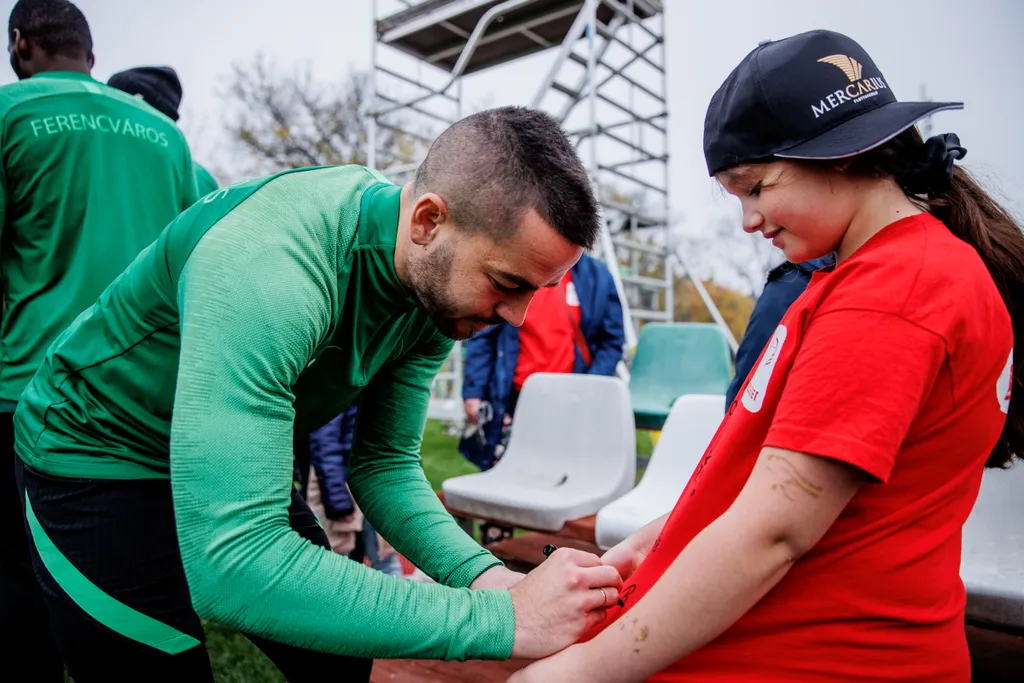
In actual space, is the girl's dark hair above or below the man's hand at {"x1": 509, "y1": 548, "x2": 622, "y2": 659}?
above

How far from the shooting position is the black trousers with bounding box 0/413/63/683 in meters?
1.82

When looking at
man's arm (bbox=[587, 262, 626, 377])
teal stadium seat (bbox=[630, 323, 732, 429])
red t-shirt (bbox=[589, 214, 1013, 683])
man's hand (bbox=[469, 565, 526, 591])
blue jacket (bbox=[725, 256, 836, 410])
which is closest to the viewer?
red t-shirt (bbox=[589, 214, 1013, 683])

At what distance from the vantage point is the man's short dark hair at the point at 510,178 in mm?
1275

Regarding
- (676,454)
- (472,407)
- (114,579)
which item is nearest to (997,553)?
(676,454)

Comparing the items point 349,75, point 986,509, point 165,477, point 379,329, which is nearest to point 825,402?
point 379,329

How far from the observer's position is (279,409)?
3.43 ft

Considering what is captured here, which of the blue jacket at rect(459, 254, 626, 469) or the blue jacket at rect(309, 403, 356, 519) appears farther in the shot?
the blue jacket at rect(459, 254, 626, 469)

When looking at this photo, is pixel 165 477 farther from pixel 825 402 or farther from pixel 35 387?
pixel 825 402

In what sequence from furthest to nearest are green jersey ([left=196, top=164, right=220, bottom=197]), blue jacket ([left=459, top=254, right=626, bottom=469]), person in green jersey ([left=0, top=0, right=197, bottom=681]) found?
blue jacket ([left=459, top=254, right=626, bottom=469]) → green jersey ([left=196, top=164, right=220, bottom=197]) → person in green jersey ([left=0, top=0, right=197, bottom=681])

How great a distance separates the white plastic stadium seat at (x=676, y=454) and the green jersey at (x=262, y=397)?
1653 mm

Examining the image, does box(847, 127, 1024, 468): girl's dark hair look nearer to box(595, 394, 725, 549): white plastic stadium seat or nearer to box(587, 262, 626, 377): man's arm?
box(595, 394, 725, 549): white plastic stadium seat

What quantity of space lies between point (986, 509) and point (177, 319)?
8.34 feet

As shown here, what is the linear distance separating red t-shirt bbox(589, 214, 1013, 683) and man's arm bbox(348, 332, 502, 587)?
2.24 ft

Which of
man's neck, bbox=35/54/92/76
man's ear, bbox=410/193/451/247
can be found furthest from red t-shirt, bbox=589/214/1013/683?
man's neck, bbox=35/54/92/76
